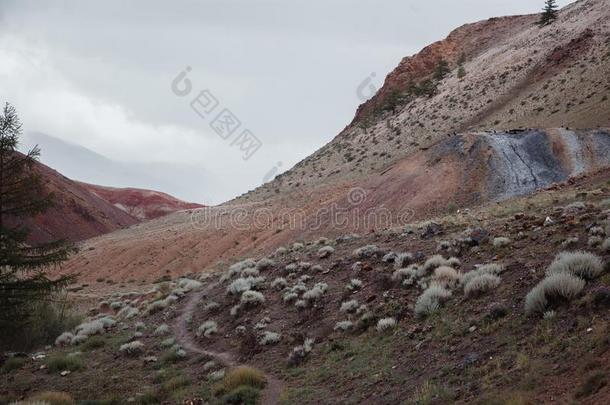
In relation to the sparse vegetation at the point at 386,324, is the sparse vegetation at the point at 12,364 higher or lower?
higher

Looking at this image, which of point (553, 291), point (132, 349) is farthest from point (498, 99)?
point (553, 291)

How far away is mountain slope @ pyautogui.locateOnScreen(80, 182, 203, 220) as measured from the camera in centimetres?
12812

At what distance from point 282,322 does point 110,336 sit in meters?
8.09

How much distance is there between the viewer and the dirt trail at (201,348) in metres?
10.7

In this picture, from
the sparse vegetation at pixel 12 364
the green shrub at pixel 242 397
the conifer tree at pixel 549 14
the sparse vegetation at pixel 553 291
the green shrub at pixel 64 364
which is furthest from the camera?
the conifer tree at pixel 549 14

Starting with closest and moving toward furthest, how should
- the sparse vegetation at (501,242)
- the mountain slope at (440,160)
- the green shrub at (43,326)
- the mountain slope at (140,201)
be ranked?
the sparse vegetation at (501,242) < the green shrub at (43,326) < the mountain slope at (440,160) < the mountain slope at (140,201)

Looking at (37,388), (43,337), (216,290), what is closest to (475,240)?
(216,290)

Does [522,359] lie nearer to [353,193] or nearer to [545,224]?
[545,224]

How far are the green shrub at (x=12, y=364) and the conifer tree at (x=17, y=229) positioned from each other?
215 cm

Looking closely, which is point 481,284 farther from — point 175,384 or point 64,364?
point 64,364

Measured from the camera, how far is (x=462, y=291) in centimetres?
1138

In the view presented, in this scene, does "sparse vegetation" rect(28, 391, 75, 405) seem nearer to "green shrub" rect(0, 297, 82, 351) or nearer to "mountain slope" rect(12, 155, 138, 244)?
"green shrub" rect(0, 297, 82, 351)

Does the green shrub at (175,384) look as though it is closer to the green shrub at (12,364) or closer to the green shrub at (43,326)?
the green shrub at (12,364)

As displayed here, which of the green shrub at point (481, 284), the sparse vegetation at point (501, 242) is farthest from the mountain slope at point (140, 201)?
the green shrub at point (481, 284)
